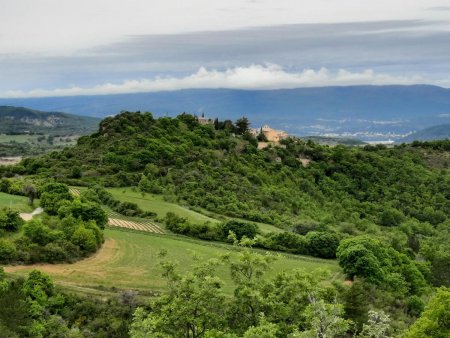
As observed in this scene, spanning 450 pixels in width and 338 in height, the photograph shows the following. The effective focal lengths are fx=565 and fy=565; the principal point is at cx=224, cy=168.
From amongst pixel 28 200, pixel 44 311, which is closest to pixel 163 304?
pixel 44 311

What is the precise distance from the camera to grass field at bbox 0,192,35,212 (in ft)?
160

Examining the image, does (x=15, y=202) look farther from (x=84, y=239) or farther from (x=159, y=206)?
(x=159, y=206)

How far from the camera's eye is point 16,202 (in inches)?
2024

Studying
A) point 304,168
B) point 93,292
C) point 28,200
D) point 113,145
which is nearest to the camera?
point 93,292

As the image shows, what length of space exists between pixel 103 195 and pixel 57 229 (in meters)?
17.3

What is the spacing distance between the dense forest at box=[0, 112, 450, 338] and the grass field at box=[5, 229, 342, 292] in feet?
4.34

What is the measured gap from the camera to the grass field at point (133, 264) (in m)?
37.0

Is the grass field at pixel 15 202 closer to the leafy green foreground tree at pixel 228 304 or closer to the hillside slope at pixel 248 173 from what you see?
the hillside slope at pixel 248 173

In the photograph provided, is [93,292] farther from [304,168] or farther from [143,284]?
[304,168]

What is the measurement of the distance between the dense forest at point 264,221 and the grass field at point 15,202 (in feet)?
4.87

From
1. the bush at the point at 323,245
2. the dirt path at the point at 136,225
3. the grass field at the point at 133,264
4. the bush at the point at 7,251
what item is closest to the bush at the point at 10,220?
the bush at the point at 7,251

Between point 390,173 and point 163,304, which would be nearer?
point 163,304

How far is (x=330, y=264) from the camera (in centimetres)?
4597

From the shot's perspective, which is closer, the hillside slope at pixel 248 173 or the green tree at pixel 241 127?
the hillside slope at pixel 248 173
